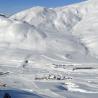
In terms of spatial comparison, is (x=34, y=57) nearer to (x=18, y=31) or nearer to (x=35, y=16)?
(x=18, y=31)

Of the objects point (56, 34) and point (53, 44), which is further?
point (56, 34)

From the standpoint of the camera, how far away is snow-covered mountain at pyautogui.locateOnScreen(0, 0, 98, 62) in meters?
82.6

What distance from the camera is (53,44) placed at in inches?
3504

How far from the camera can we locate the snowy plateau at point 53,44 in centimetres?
5803

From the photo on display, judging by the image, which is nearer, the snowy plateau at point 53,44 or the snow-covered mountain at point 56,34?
the snowy plateau at point 53,44

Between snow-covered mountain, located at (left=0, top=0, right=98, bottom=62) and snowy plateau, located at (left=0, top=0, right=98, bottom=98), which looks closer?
snowy plateau, located at (left=0, top=0, right=98, bottom=98)

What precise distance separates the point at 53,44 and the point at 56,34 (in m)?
9.16

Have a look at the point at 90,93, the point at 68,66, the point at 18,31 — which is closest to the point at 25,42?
the point at 18,31

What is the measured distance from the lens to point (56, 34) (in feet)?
321

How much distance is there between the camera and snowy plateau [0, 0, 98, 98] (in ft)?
190

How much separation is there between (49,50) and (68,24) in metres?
27.2

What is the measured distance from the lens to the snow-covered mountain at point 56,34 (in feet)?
271

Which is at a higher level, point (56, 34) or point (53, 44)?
point (56, 34)

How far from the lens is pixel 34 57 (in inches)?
2997
